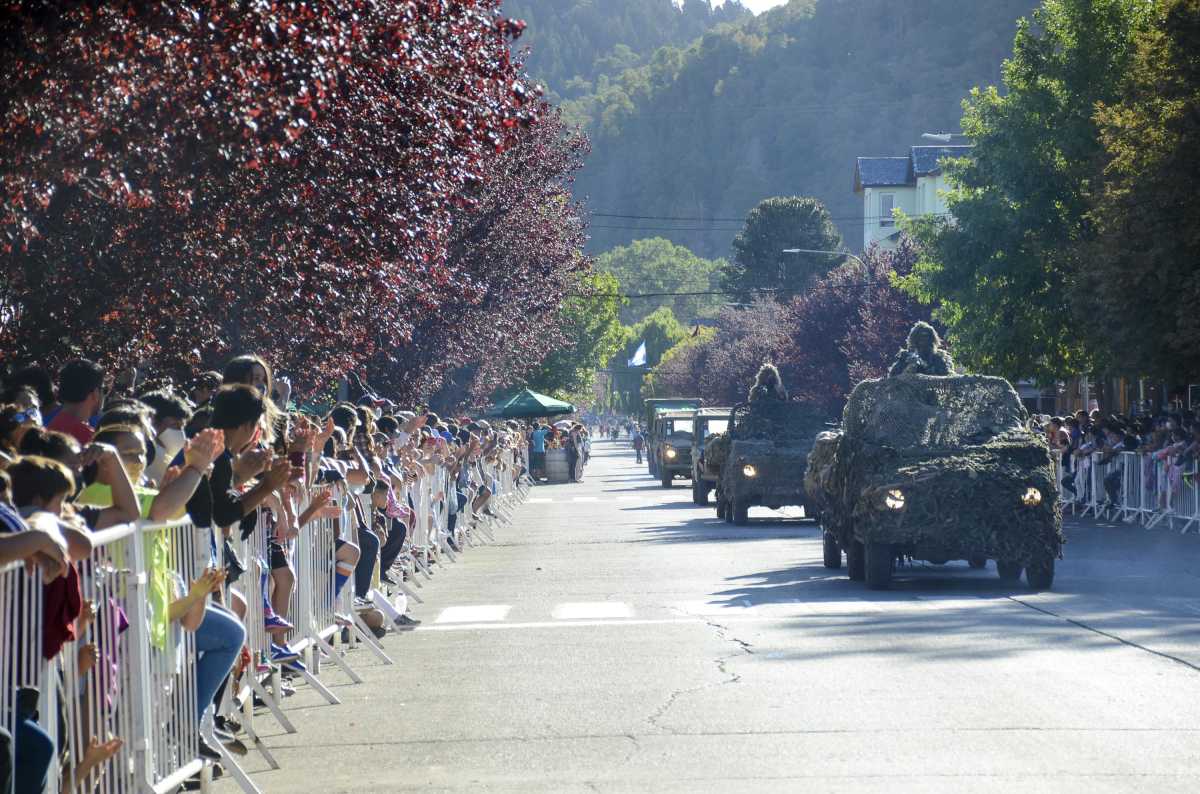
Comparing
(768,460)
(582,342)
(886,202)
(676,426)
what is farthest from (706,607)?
(886,202)

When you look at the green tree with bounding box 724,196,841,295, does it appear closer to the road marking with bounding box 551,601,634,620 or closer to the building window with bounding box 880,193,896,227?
the building window with bounding box 880,193,896,227

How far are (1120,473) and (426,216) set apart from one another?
18308mm

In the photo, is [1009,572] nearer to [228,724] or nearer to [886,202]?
[228,724]

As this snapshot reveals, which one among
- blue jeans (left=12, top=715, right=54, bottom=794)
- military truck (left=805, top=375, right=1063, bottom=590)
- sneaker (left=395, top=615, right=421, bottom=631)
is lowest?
sneaker (left=395, top=615, right=421, bottom=631)

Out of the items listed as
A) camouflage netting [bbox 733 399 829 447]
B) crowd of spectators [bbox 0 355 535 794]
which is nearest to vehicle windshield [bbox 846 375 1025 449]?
crowd of spectators [bbox 0 355 535 794]

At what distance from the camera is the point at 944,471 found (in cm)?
1648

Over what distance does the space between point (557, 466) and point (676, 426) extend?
885cm

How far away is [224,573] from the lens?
7957mm

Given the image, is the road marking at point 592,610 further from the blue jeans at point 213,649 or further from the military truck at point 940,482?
the blue jeans at point 213,649

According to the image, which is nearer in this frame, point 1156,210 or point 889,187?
point 1156,210

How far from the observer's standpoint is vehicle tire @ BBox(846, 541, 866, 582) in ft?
58.5

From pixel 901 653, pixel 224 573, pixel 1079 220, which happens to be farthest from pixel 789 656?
pixel 1079 220

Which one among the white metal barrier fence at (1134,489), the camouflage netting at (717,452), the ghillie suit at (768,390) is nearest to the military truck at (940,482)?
the white metal barrier fence at (1134,489)

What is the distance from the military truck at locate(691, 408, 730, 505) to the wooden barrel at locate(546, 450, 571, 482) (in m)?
16.7
